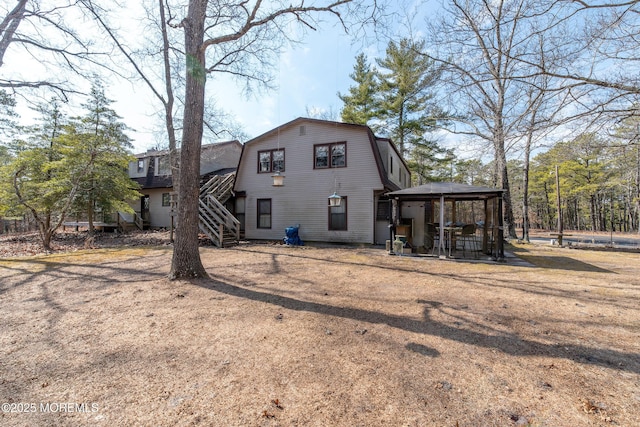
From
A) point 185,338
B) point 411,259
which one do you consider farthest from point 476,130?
point 185,338

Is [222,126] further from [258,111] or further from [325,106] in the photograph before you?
[325,106]

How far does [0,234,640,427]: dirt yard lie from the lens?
1.85 meters

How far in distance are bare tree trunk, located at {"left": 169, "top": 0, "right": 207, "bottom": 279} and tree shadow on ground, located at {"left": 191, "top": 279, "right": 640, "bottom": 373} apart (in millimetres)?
1651

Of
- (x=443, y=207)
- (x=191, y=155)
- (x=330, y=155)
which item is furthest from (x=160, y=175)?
(x=443, y=207)

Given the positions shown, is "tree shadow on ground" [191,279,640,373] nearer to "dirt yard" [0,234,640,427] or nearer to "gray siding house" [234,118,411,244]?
"dirt yard" [0,234,640,427]

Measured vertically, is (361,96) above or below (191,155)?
above

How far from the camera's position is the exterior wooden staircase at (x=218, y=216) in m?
11.1

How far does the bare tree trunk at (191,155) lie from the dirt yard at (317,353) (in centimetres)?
47

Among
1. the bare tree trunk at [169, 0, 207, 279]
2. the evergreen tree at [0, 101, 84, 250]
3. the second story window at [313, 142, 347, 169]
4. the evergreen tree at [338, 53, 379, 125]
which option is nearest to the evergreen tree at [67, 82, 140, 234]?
the evergreen tree at [0, 101, 84, 250]

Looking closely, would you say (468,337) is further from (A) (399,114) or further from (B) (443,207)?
(A) (399,114)

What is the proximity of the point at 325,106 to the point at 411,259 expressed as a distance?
17.3m

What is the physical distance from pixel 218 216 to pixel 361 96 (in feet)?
47.7

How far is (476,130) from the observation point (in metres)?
13.6

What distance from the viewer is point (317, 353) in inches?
104
